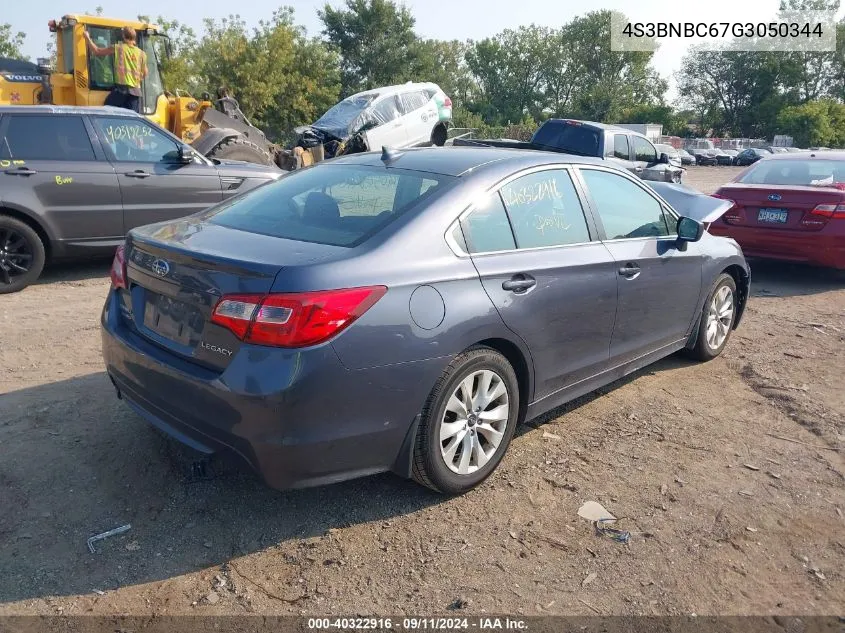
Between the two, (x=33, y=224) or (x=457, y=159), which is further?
(x=33, y=224)

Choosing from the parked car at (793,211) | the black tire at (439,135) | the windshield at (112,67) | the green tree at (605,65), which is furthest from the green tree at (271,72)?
the green tree at (605,65)

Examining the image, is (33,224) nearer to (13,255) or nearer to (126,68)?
(13,255)

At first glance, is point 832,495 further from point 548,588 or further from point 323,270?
point 323,270

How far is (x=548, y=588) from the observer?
2857mm

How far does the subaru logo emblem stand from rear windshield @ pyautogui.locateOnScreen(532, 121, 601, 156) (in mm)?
9774

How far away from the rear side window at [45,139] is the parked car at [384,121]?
9361 mm

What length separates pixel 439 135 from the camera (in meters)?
20.5

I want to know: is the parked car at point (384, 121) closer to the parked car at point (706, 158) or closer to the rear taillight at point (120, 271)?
the rear taillight at point (120, 271)

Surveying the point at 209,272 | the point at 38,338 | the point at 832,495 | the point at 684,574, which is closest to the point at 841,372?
the point at 832,495

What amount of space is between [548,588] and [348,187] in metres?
2.19

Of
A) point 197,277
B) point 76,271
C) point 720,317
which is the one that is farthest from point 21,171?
point 720,317

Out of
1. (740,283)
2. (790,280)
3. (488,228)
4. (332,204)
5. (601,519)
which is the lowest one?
(601,519)

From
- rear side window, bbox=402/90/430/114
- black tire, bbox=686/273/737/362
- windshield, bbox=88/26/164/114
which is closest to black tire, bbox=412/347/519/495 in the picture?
black tire, bbox=686/273/737/362

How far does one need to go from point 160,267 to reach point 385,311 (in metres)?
1.07
